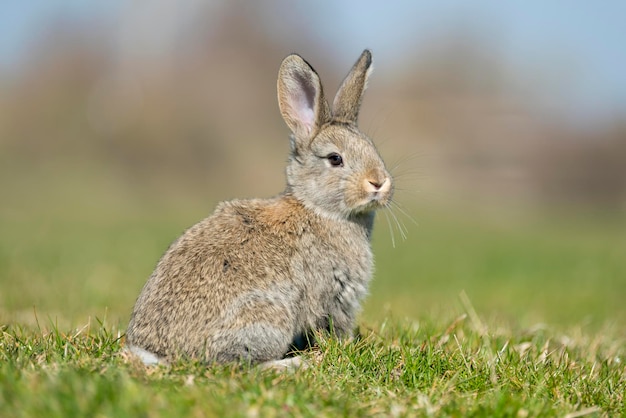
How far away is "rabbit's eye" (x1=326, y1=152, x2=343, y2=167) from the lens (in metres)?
5.52

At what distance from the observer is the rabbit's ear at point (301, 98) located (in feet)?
17.9

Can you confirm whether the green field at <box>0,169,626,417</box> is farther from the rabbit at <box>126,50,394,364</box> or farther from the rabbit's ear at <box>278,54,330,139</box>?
the rabbit's ear at <box>278,54,330,139</box>

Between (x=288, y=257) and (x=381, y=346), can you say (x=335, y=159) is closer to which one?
(x=288, y=257)

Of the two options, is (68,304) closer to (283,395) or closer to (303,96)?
(303,96)

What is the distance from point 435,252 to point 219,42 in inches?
957

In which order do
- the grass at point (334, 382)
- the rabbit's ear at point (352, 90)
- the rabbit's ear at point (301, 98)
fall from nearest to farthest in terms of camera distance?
1. the grass at point (334, 382)
2. the rabbit's ear at point (301, 98)
3. the rabbit's ear at point (352, 90)

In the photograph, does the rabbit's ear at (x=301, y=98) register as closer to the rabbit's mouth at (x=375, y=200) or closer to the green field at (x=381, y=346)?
the rabbit's mouth at (x=375, y=200)

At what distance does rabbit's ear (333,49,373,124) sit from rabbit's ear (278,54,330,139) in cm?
20

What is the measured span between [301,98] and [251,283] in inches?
67.7

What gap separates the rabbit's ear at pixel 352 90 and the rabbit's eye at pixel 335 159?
0.40 m

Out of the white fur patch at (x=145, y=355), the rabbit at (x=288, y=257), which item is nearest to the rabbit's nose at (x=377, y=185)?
the rabbit at (x=288, y=257)

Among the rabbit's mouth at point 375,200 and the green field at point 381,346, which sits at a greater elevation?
the rabbit's mouth at point 375,200

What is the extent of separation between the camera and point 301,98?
225 inches

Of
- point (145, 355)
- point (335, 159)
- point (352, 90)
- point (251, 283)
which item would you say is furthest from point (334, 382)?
point (352, 90)
